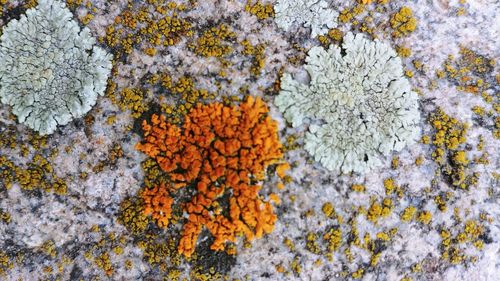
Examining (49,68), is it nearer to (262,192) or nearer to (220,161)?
(220,161)

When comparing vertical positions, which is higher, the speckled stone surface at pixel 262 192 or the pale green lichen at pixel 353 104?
the pale green lichen at pixel 353 104

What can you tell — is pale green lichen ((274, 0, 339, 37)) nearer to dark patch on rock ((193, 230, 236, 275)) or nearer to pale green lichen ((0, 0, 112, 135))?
pale green lichen ((0, 0, 112, 135))

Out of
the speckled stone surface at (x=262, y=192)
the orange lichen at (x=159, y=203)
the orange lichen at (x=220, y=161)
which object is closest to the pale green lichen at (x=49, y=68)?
the speckled stone surface at (x=262, y=192)

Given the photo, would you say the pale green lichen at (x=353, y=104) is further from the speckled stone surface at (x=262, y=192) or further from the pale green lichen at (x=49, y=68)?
the pale green lichen at (x=49, y=68)

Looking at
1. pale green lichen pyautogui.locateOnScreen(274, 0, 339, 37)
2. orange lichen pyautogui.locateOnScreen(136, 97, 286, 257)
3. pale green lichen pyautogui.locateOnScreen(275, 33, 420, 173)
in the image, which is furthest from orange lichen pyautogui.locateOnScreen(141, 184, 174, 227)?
pale green lichen pyautogui.locateOnScreen(274, 0, 339, 37)

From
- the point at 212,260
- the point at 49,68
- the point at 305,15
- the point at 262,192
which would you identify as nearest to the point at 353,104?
the point at 305,15

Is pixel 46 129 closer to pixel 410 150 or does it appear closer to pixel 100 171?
pixel 100 171
